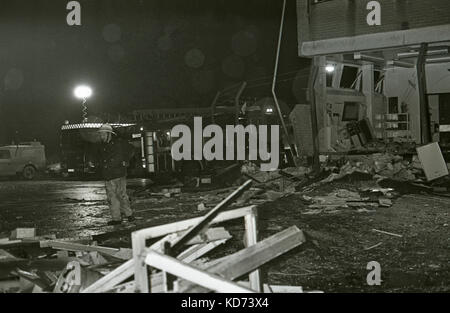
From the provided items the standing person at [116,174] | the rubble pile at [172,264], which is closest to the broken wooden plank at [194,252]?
the rubble pile at [172,264]

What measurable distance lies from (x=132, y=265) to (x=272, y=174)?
419 inches

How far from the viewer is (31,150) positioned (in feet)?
77.9

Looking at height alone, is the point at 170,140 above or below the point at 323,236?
above

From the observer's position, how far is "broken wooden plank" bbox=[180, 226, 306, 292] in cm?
370

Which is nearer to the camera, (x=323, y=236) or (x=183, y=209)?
(x=323, y=236)

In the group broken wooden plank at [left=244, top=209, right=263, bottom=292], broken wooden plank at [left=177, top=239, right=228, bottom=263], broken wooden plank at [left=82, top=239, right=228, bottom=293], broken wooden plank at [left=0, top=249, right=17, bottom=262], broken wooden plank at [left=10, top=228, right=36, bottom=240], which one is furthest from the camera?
broken wooden plank at [left=10, top=228, right=36, bottom=240]

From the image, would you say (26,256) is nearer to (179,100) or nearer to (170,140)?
(170,140)

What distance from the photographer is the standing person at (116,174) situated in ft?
31.2

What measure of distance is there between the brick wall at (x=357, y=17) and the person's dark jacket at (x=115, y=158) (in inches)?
381

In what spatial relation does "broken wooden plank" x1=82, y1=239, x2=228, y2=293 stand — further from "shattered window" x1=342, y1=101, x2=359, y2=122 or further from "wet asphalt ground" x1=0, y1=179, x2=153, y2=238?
"shattered window" x1=342, y1=101, x2=359, y2=122

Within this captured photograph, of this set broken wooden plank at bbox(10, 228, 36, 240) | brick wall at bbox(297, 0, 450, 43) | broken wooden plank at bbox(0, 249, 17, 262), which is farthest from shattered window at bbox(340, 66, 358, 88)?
broken wooden plank at bbox(0, 249, 17, 262)

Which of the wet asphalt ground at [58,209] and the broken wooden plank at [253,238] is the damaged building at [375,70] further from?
the broken wooden plank at [253,238]

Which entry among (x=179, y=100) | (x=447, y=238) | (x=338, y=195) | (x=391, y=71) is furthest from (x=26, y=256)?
(x=179, y=100)

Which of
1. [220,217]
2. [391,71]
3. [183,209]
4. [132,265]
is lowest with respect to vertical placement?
[183,209]
